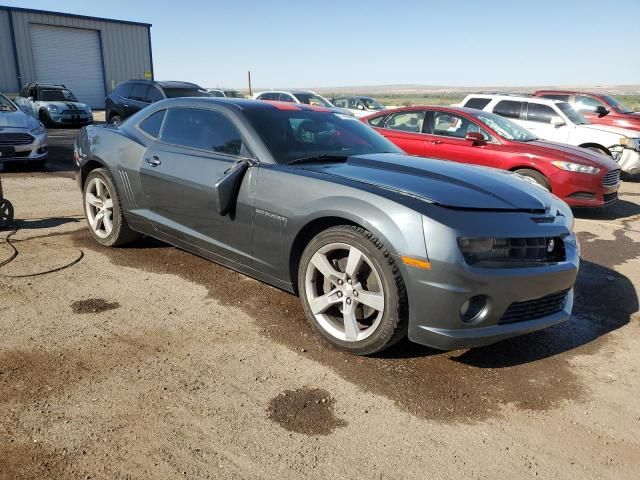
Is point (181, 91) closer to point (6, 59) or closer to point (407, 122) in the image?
point (407, 122)

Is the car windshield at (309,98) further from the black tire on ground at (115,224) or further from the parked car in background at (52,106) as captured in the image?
the black tire on ground at (115,224)

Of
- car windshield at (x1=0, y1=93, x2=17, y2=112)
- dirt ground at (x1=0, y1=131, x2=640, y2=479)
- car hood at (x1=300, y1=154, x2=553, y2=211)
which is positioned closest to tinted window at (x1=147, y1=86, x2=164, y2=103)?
car windshield at (x1=0, y1=93, x2=17, y2=112)

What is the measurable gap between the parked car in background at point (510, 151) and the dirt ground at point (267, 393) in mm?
3344

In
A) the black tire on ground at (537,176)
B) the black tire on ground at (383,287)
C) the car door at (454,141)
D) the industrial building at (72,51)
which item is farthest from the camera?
the industrial building at (72,51)

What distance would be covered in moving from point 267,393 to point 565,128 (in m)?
9.59

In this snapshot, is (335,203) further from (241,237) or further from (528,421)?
(528,421)

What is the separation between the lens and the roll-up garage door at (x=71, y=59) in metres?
29.3

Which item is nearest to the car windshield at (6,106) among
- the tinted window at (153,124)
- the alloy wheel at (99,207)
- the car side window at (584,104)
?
the alloy wheel at (99,207)

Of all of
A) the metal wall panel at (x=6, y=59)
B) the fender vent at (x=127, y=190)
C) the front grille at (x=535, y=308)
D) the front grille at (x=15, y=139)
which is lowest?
the front grille at (x=535, y=308)

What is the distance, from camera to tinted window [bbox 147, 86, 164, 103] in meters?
14.0

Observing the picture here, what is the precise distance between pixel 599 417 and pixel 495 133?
577 centimetres

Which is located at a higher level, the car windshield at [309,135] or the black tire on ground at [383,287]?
the car windshield at [309,135]

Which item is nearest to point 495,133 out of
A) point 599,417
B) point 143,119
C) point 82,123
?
point 143,119

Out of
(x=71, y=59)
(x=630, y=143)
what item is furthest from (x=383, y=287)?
(x=71, y=59)
